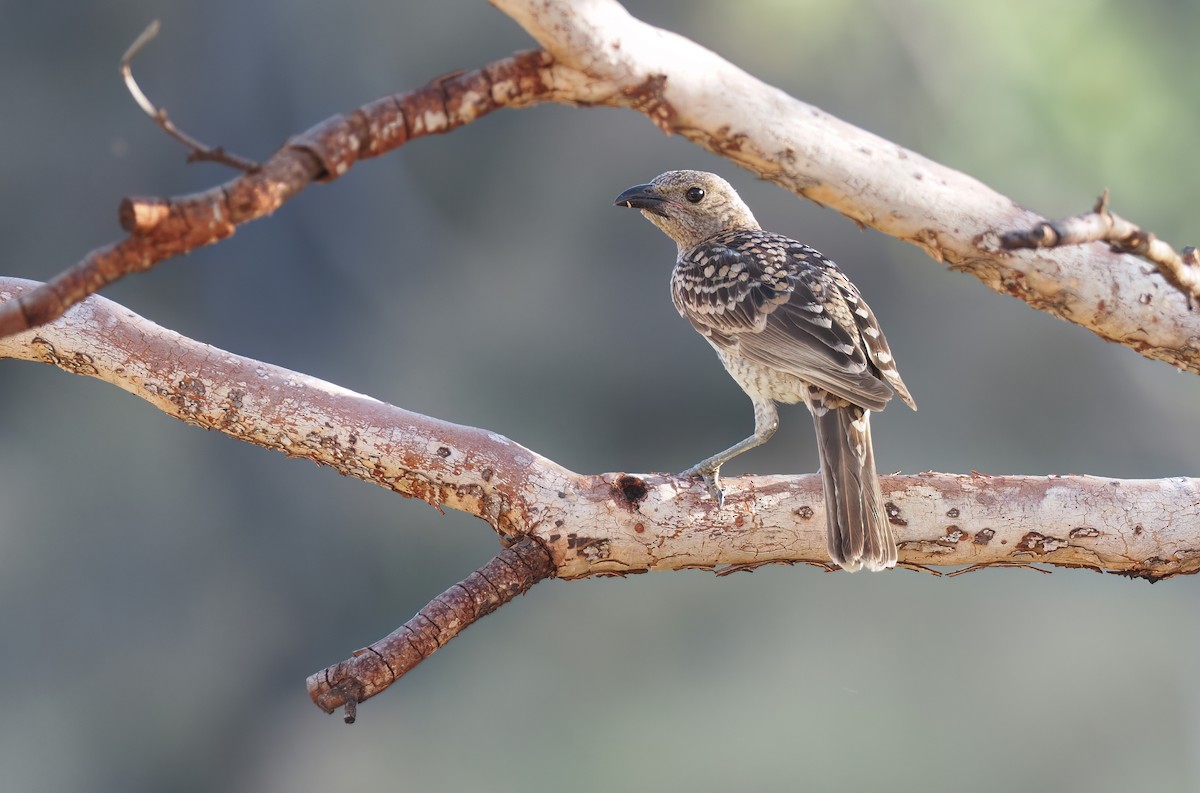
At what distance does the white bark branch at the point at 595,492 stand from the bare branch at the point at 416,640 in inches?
5.5

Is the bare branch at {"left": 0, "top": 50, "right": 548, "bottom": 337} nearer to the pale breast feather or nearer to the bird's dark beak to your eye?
the pale breast feather

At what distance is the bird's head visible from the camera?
3488 mm

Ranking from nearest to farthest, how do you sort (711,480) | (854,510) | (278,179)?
(278,179) → (854,510) → (711,480)

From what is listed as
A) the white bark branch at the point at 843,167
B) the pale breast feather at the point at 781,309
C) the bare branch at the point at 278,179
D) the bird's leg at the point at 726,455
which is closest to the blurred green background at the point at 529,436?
the pale breast feather at the point at 781,309

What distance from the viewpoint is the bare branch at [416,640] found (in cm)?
230

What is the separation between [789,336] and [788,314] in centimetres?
8

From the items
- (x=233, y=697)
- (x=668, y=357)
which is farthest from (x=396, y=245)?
(x=233, y=697)

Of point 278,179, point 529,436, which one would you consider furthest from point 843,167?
point 529,436

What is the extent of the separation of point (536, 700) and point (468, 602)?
17.6 ft

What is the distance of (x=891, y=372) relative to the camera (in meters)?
2.88

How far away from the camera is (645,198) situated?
3.48 m

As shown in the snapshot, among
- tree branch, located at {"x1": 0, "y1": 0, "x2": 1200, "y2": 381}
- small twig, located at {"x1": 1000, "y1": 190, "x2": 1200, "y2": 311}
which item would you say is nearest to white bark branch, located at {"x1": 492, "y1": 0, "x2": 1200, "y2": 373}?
tree branch, located at {"x1": 0, "y1": 0, "x2": 1200, "y2": 381}

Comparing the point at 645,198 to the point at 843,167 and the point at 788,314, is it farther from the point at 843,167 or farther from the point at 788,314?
the point at 843,167

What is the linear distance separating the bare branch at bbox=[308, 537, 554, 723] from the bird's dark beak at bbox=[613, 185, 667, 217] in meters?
1.37
